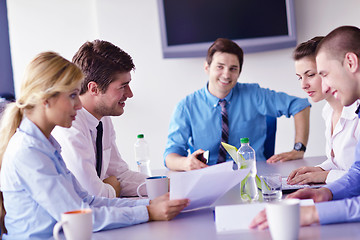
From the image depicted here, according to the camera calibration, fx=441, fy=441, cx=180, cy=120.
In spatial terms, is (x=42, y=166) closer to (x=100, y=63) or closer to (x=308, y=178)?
(x=100, y=63)

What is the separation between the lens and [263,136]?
3.19m

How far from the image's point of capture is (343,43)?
1.64 m

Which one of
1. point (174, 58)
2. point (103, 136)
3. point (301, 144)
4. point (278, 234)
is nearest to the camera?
point (278, 234)

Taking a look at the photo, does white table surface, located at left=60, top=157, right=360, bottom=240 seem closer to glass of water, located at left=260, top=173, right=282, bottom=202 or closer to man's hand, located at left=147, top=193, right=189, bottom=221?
man's hand, located at left=147, top=193, right=189, bottom=221

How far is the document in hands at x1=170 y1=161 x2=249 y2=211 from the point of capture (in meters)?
1.37

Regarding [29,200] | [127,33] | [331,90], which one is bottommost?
[29,200]

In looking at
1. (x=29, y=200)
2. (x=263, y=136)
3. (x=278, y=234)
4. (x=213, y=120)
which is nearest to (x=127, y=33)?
(x=213, y=120)

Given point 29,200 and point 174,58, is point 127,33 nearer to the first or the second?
point 174,58

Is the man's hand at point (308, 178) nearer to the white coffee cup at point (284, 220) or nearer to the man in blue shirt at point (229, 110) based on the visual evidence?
the white coffee cup at point (284, 220)

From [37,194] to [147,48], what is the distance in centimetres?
303

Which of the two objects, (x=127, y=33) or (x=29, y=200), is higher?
(x=127, y=33)

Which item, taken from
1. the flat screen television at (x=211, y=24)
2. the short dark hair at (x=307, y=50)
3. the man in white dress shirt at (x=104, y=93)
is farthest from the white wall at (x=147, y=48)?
the man in white dress shirt at (x=104, y=93)

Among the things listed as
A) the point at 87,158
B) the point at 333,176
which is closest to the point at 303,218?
the point at 333,176

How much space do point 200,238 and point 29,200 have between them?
1.78 ft
